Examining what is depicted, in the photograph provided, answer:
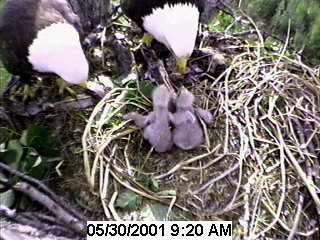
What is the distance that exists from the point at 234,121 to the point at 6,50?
36.7 inches

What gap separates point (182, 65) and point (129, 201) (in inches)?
23.4

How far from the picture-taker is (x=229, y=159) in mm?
2068

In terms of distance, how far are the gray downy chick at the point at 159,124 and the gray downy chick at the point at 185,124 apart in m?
0.03

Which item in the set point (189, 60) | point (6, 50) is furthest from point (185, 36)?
point (6, 50)

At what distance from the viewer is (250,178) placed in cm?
201

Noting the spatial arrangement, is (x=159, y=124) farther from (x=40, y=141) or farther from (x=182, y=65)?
(x=40, y=141)

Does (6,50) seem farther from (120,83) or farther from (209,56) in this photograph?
(209,56)

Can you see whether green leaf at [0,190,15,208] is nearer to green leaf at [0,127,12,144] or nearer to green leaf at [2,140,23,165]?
green leaf at [2,140,23,165]

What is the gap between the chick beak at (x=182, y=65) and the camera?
2174 millimetres

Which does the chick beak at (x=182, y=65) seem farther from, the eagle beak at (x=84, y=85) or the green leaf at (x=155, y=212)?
the green leaf at (x=155, y=212)

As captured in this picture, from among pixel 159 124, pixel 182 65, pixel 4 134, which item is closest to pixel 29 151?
pixel 4 134

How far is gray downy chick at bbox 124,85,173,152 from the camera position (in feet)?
6.59

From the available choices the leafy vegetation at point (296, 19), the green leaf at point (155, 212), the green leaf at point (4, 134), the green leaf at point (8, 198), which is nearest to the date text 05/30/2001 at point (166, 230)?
the green leaf at point (155, 212)

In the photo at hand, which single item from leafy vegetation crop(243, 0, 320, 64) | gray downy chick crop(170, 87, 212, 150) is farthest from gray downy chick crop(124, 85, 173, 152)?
leafy vegetation crop(243, 0, 320, 64)
